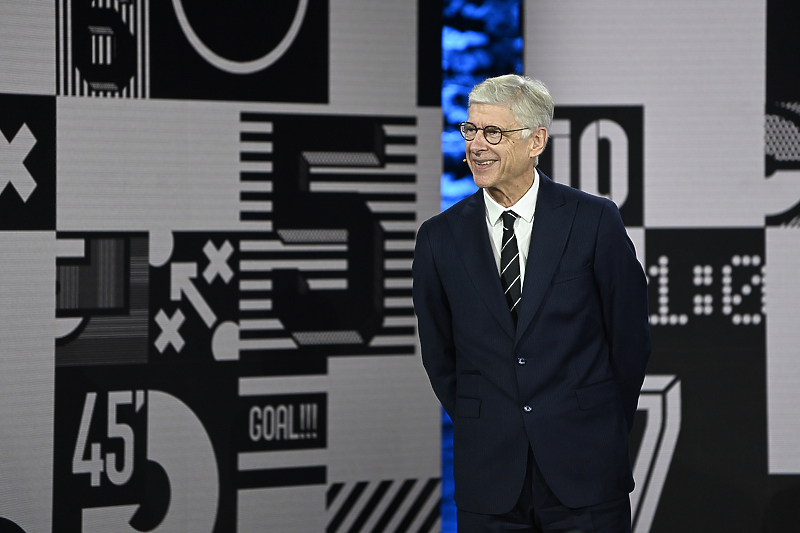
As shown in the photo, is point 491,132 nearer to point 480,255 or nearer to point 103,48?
point 480,255

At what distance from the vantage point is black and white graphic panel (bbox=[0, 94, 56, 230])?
255 cm

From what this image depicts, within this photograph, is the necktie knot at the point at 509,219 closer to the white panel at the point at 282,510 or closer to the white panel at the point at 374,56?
the white panel at the point at 374,56

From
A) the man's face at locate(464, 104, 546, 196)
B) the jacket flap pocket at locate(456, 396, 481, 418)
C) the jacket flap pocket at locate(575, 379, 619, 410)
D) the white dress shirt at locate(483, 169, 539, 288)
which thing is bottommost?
the jacket flap pocket at locate(456, 396, 481, 418)

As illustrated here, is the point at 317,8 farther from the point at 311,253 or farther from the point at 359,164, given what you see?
the point at 311,253

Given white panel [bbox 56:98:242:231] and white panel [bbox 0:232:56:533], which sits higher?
white panel [bbox 56:98:242:231]

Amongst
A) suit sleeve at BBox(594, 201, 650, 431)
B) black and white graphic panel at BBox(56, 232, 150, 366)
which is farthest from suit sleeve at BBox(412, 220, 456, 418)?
black and white graphic panel at BBox(56, 232, 150, 366)

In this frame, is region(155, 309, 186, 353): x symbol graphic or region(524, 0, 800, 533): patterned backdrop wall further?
region(524, 0, 800, 533): patterned backdrop wall

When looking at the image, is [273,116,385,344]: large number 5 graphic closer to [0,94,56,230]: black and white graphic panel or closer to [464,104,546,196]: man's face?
[0,94,56,230]: black and white graphic panel

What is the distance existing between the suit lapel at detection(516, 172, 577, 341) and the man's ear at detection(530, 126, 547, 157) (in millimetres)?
99

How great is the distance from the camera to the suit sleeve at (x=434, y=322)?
1899 mm

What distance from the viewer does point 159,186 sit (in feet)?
8.86

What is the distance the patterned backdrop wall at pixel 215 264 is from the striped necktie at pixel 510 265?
1.13 metres

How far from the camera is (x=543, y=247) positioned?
1764 mm

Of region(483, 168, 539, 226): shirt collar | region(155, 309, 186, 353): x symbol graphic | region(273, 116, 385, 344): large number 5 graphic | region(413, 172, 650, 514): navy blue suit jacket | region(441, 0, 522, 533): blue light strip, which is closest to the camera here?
region(413, 172, 650, 514): navy blue suit jacket
